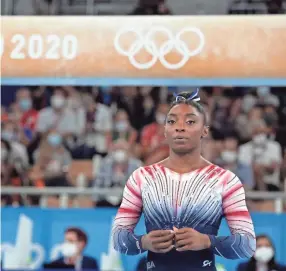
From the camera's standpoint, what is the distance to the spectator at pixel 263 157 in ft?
26.3

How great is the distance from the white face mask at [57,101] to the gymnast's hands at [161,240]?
6509mm

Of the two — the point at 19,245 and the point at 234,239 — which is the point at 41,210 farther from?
the point at 234,239

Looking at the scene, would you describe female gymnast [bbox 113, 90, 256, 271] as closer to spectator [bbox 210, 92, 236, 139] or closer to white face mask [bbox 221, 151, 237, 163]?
white face mask [bbox 221, 151, 237, 163]

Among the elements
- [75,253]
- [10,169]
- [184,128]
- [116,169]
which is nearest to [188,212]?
[184,128]

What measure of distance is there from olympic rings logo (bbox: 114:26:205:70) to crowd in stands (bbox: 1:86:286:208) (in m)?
1.52

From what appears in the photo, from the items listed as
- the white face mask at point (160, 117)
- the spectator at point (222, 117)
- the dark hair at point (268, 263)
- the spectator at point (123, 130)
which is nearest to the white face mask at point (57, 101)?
the spectator at point (123, 130)

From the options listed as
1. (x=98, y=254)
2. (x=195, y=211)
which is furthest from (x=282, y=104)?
(x=195, y=211)

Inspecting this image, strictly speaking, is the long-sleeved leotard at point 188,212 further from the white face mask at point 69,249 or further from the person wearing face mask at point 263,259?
the white face mask at point 69,249

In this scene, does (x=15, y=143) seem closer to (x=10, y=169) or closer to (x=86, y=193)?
(x=10, y=169)

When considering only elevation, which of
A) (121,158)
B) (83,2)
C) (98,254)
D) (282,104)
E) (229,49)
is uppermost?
(83,2)

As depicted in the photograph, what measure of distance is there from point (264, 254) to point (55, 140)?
3.31 metres

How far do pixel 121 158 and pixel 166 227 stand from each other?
510cm

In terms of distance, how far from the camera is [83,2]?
9.51m

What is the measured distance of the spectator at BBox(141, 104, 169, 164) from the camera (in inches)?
315
